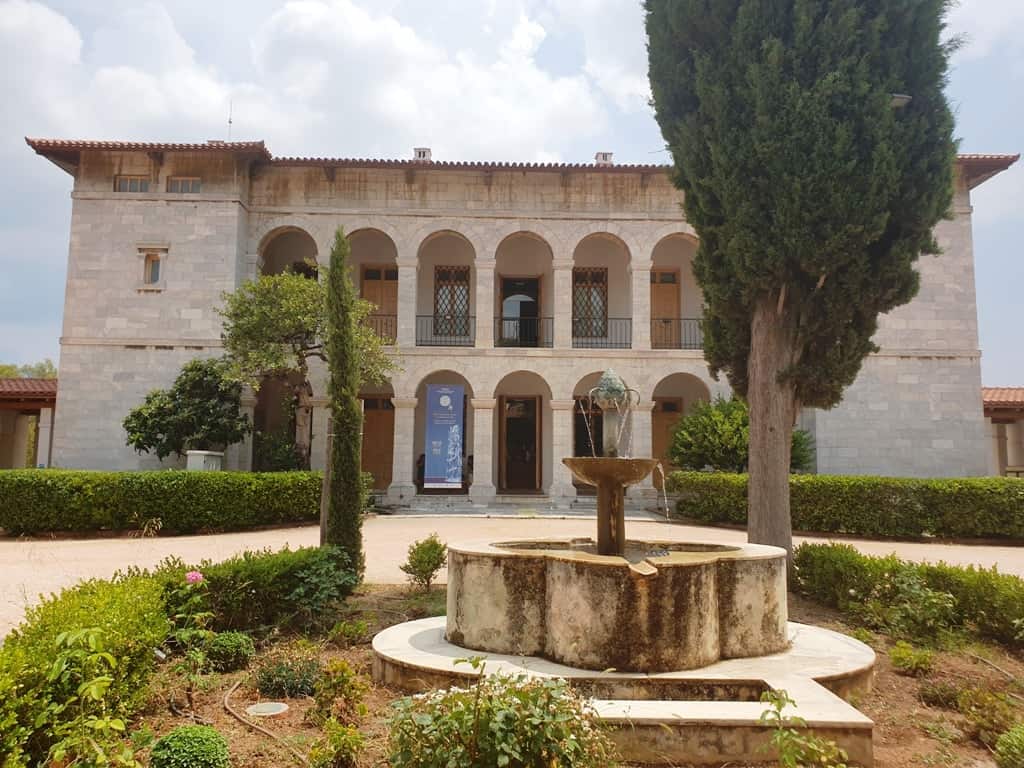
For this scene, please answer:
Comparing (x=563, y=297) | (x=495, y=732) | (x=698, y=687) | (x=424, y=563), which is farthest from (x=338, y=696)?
(x=563, y=297)

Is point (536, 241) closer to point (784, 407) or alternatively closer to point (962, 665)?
point (784, 407)

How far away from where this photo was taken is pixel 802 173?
25.1 ft

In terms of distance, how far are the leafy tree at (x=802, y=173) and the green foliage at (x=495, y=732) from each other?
19.1 feet

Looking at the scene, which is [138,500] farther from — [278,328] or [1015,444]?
[1015,444]

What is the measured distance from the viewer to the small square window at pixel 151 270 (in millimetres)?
17531

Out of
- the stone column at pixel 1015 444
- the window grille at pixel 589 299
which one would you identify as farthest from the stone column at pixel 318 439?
the stone column at pixel 1015 444

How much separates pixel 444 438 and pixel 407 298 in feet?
13.0

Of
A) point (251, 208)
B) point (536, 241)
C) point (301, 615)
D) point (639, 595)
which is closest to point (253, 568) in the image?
point (301, 615)

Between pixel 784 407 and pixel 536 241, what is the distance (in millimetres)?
13767

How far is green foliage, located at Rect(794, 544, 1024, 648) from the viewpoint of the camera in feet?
19.1

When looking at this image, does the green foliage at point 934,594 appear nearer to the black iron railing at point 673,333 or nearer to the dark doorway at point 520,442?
the black iron railing at point 673,333

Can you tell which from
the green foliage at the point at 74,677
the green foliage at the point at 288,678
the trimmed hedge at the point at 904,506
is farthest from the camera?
the trimmed hedge at the point at 904,506

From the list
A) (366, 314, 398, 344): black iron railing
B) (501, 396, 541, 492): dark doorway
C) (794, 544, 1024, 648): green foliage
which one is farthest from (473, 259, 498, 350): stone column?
(794, 544, 1024, 648): green foliage

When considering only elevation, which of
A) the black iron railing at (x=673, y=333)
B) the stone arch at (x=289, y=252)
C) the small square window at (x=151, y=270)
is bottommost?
the black iron railing at (x=673, y=333)
